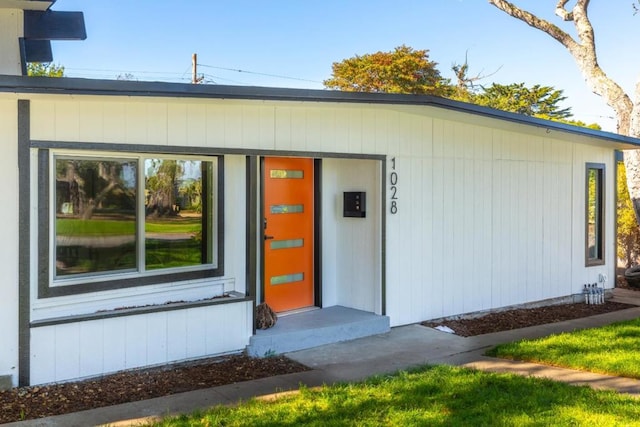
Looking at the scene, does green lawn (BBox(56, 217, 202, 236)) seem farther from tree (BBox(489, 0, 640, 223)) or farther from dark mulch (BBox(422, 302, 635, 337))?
tree (BBox(489, 0, 640, 223))

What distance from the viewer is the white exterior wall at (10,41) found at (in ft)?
15.9

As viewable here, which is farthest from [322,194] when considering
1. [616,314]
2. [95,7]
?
[95,7]

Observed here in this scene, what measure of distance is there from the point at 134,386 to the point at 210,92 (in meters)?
2.55

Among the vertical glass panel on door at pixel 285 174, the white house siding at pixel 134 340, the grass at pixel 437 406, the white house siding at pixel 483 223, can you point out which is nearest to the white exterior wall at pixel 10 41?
the white house siding at pixel 134 340

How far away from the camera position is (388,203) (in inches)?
268

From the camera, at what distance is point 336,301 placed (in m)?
7.20

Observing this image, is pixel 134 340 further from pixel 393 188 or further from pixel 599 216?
pixel 599 216

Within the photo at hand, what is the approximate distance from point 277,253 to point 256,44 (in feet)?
92.8

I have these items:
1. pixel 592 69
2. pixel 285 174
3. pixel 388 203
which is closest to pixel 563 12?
pixel 592 69

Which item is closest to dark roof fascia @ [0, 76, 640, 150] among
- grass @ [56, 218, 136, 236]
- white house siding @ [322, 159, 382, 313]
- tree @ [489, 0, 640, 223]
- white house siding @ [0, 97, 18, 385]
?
white house siding @ [0, 97, 18, 385]

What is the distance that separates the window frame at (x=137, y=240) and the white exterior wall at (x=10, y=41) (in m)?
0.80

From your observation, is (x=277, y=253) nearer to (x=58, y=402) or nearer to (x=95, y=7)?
(x=58, y=402)

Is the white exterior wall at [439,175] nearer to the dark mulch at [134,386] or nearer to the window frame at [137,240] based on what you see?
the window frame at [137,240]

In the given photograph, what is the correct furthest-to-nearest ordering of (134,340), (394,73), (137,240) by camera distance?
(394,73), (137,240), (134,340)
